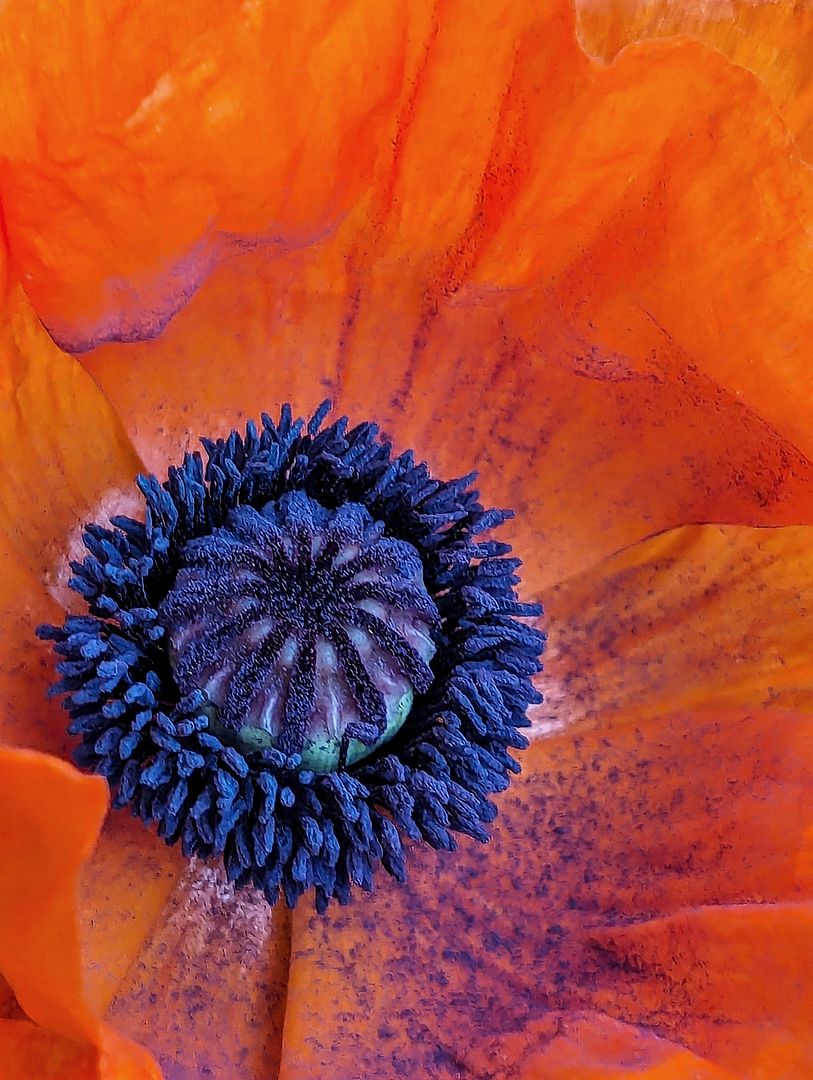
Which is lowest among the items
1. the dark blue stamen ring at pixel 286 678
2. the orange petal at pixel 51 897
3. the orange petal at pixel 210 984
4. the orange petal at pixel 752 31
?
the orange petal at pixel 51 897

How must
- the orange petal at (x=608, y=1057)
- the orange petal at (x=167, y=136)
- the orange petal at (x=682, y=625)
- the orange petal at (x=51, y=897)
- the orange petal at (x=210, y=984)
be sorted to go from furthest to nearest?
the orange petal at (x=682, y=625)
the orange petal at (x=167, y=136)
the orange petal at (x=210, y=984)
the orange petal at (x=608, y=1057)
the orange petal at (x=51, y=897)

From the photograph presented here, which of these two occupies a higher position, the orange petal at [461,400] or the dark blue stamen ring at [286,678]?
the orange petal at [461,400]

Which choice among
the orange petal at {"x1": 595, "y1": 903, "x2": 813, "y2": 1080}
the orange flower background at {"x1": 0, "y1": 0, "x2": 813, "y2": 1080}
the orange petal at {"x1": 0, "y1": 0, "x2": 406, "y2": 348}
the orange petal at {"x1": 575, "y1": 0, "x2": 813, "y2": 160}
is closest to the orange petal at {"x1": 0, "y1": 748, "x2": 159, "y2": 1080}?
the orange flower background at {"x1": 0, "y1": 0, "x2": 813, "y2": 1080}

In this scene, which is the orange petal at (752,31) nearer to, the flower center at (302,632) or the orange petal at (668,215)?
the orange petal at (668,215)

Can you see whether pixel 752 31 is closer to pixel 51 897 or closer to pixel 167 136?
pixel 167 136

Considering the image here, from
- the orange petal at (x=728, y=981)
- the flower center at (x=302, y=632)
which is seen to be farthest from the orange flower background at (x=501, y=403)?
the flower center at (x=302, y=632)

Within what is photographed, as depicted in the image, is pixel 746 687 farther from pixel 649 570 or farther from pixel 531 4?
pixel 531 4

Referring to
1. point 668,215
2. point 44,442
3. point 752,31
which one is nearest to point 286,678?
point 44,442

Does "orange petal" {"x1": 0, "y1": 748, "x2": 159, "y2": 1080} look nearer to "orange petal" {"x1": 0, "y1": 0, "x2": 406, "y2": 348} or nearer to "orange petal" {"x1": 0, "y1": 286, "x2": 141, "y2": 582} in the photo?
"orange petal" {"x1": 0, "y1": 286, "x2": 141, "y2": 582}
